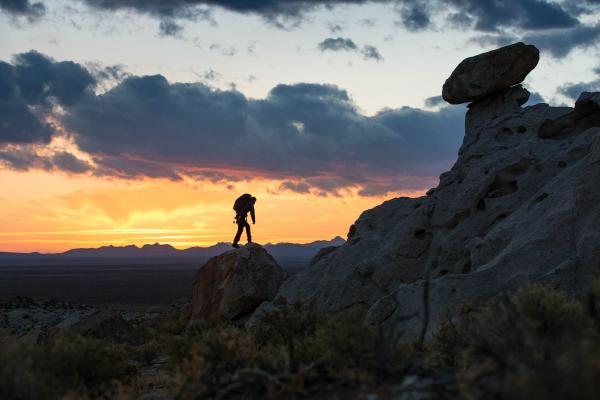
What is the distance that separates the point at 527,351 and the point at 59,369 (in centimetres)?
654

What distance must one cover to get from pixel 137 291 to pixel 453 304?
6297 centimetres

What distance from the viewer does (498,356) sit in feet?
20.3

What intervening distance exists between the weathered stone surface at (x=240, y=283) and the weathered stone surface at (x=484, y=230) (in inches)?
67.3

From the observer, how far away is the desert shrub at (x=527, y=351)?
4.41 metres

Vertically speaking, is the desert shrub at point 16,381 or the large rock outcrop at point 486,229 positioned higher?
the large rock outcrop at point 486,229

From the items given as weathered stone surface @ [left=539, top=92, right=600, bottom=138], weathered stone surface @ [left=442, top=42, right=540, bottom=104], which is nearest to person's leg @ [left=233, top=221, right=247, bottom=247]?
weathered stone surface @ [left=442, top=42, right=540, bottom=104]

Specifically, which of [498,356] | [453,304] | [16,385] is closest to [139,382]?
[16,385]

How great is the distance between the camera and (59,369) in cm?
867

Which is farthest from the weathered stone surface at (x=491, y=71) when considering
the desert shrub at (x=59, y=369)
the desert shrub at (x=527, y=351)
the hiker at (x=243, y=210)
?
the desert shrub at (x=59, y=369)

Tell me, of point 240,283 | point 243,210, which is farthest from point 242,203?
point 240,283

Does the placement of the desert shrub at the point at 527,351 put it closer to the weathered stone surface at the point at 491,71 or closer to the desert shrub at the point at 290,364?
the desert shrub at the point at 290,364

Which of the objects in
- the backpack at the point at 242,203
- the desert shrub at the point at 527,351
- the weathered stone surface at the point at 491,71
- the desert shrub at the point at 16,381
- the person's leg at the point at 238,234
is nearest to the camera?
the desert shrub at the point at 527,351

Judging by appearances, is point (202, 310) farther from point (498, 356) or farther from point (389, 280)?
point (498, 356)

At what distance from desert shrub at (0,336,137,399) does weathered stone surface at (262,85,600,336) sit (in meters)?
4.97
